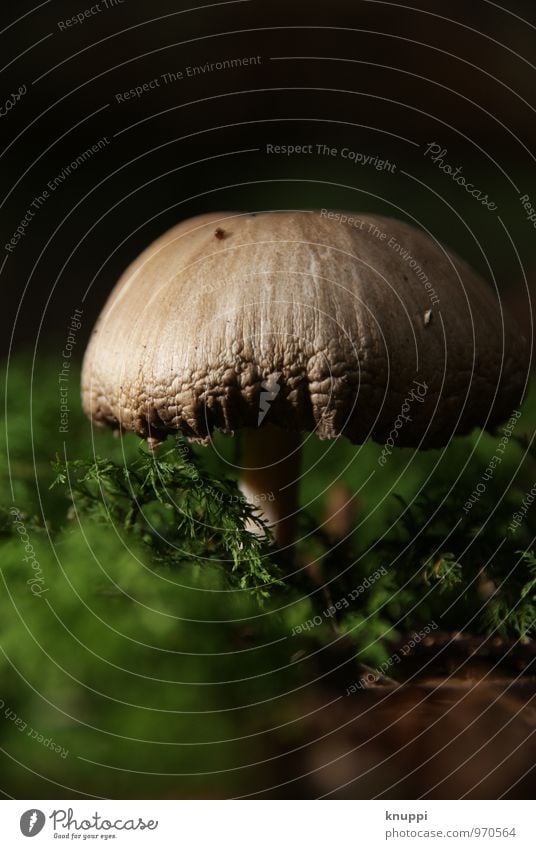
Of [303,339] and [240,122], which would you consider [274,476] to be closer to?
[303,339]

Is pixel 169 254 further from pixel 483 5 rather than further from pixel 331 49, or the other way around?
pixel 483 5

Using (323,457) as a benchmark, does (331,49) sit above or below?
above

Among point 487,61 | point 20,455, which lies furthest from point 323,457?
point 487,61

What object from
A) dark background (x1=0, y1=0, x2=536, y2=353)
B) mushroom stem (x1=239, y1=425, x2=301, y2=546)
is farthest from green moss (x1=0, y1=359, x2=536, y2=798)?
dark background (x1=0, y1=0, x2=536, y2=353)

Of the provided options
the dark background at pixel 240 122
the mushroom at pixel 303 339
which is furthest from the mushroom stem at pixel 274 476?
the dark background at pixel 240 122

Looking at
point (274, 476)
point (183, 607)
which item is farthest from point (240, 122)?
point (183, 607)

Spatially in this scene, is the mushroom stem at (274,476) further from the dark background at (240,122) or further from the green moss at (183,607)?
the dark background at (240,122)

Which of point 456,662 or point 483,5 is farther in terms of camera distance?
point 483,5
